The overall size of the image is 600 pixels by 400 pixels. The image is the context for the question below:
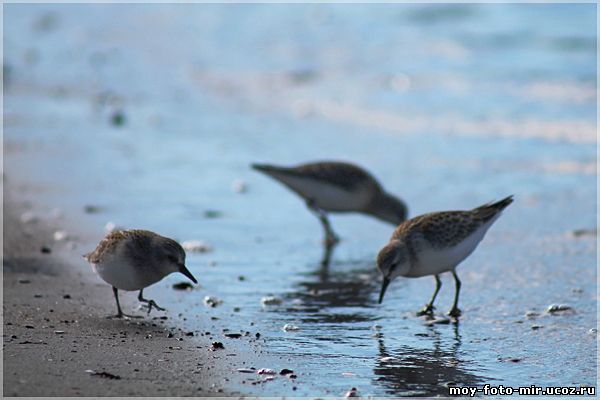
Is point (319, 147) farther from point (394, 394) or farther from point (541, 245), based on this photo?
point (394, 394)

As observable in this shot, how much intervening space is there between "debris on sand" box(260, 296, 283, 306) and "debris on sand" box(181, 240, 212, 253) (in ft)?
4.54

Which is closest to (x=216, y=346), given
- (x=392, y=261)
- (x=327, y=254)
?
(x=392, y=261)

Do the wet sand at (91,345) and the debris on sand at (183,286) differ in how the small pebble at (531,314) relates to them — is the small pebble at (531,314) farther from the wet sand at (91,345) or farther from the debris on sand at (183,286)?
the debris on sand at (183,286)

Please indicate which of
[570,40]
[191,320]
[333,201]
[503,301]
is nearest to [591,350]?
[503,301]

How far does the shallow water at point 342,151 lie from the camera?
580 cm

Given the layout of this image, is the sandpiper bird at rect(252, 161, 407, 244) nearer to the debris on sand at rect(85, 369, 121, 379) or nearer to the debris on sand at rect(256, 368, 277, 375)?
the debris on sand at rect(256, 368, 277, 375)

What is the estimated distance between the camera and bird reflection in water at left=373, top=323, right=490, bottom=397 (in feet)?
15.9

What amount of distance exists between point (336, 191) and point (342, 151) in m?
3.25

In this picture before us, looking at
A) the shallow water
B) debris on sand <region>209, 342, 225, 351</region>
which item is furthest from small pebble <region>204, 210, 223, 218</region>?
debris on sand <region>209, 342, 225, 351</region>

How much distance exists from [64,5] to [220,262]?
69.1 ft

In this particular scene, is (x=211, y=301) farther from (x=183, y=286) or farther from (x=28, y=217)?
(x=28, y=217)

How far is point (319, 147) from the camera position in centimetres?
1241

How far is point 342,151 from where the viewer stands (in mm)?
12117

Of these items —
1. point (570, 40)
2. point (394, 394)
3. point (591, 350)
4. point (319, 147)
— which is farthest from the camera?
point (570, 40)
